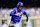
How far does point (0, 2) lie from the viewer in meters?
1.95

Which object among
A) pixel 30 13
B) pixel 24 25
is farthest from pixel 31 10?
pixel 24 25

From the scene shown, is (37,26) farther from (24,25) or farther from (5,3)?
(5,3)

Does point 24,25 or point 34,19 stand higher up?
point 34,19

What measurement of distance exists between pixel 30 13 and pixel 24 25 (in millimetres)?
288

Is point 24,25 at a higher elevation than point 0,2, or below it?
below

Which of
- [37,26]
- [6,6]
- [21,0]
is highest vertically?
[21,0]

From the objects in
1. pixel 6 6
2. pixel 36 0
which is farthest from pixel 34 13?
pixel 6 6

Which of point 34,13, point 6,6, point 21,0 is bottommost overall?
point 34,13

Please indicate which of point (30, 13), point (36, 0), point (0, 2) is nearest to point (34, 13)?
point (30, 13)

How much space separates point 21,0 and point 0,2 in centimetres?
46

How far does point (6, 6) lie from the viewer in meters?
1.93

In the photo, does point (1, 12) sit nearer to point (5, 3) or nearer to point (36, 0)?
point (5, 3)

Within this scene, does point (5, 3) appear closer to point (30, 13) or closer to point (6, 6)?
point (6, 6)

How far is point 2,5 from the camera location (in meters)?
1.95
